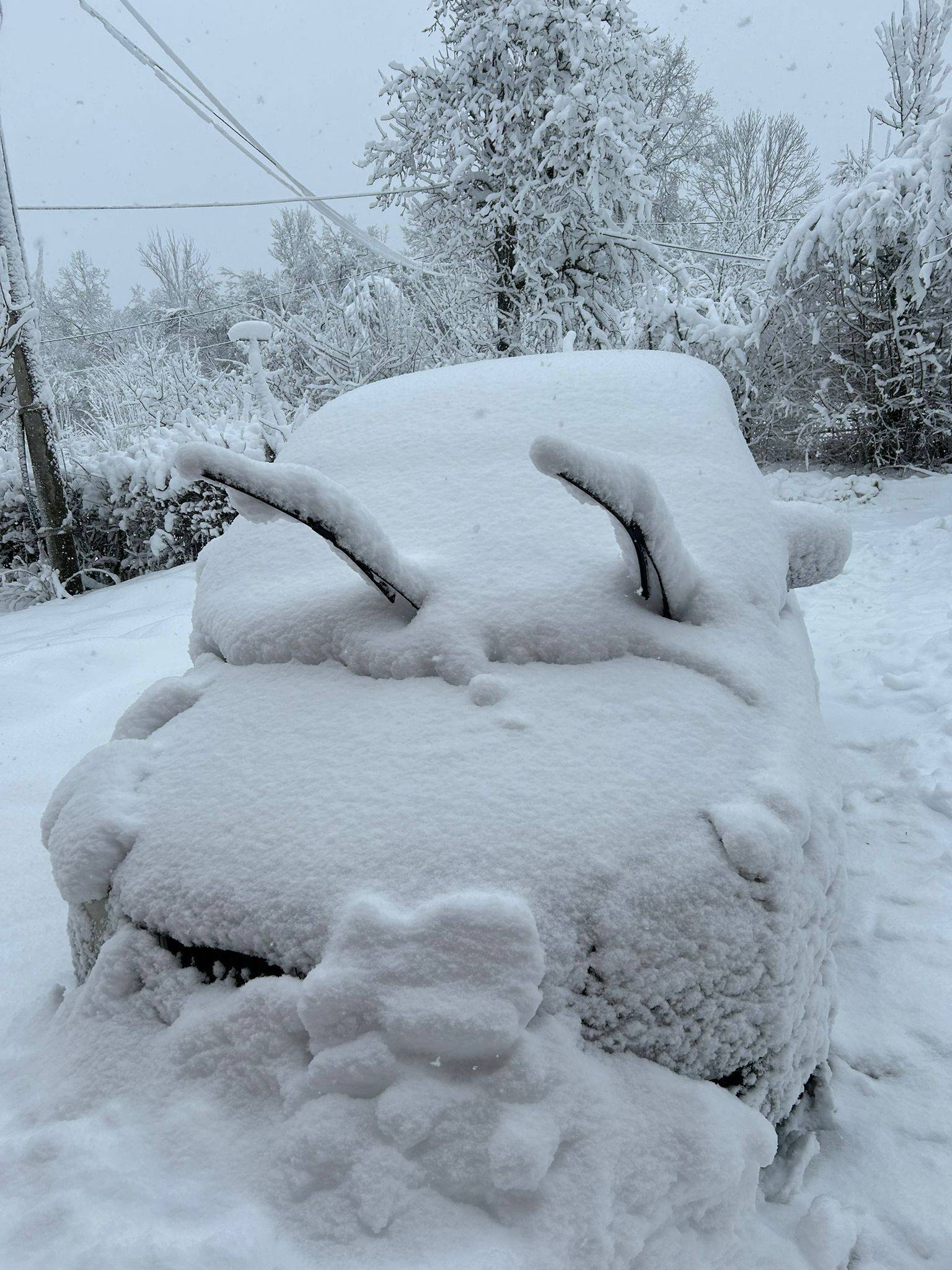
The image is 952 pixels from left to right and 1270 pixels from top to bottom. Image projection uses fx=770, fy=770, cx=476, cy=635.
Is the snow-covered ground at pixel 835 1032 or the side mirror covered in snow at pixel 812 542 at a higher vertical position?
the side mirror covered in snow at pixel 812 542

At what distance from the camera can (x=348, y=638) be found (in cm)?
155

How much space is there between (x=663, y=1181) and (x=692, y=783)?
0.53m

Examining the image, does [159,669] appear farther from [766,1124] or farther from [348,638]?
[766,1124]

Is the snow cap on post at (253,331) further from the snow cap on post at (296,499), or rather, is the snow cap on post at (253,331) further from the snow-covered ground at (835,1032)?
the snow cap on post at (296,499)

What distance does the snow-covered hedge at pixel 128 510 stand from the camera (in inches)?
273

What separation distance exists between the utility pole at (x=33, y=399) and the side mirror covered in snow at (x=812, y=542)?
6.71 meters

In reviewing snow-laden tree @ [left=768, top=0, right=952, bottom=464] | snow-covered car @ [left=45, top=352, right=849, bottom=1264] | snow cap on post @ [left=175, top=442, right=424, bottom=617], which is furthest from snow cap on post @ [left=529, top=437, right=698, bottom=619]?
snow-laden tree @ [left=768, top=0, right=952, bottom=464]

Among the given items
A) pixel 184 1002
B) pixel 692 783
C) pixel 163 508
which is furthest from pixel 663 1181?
pixel 163 508

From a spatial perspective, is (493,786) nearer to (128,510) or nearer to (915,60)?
(128,510)

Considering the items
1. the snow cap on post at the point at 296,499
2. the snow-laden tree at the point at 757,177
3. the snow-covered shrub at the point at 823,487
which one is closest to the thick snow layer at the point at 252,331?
the snow-covered shrub at the point at 823,487

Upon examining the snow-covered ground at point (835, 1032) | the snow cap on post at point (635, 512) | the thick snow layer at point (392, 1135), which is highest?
the snow cap on post at point (635, 512)

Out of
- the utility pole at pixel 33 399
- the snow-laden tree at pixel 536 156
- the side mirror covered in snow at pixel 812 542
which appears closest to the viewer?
the side mirror covered in snow at pixel 812 542

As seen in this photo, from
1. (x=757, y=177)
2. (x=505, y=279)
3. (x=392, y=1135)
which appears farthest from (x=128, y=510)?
(x=757, y=177)

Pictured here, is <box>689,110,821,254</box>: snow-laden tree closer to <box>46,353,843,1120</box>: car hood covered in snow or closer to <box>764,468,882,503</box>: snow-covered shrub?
<box>764,468,882,503</box>: snow-covered shrub
